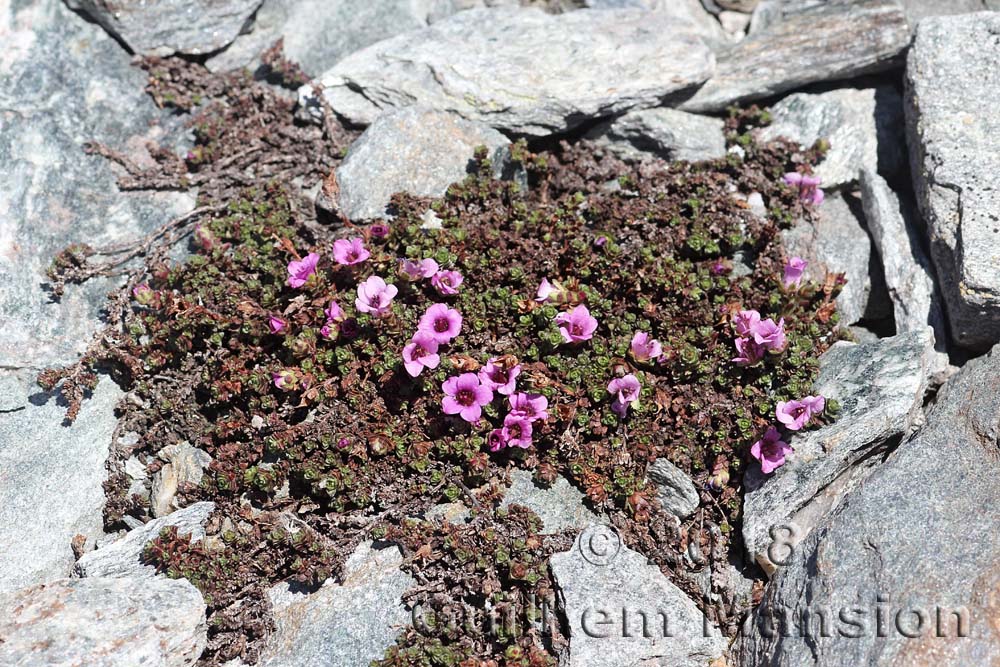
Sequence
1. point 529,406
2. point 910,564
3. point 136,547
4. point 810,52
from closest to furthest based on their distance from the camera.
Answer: point 910,564 < point 136,547 < point 529,406 < point 810,52

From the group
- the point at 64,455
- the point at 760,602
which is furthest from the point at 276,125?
the point at 760,602

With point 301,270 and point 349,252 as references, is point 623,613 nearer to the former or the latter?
point 349,252

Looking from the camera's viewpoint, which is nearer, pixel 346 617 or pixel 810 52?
pixel 346 617

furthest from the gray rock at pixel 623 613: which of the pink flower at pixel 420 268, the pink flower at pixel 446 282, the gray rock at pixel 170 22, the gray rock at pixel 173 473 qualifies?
the gray rock at pixel 170 22

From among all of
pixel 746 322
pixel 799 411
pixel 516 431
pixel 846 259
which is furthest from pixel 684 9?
pixel 516 431

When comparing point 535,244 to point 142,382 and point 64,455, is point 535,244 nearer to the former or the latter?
point 142,382

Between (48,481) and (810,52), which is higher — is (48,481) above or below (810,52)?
below

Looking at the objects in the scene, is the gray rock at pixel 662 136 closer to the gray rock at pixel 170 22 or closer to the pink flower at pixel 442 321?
the pink flower at pixel 442 321

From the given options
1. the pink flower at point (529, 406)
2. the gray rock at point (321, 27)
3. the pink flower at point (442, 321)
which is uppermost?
the gray rock at point (321, 27)
